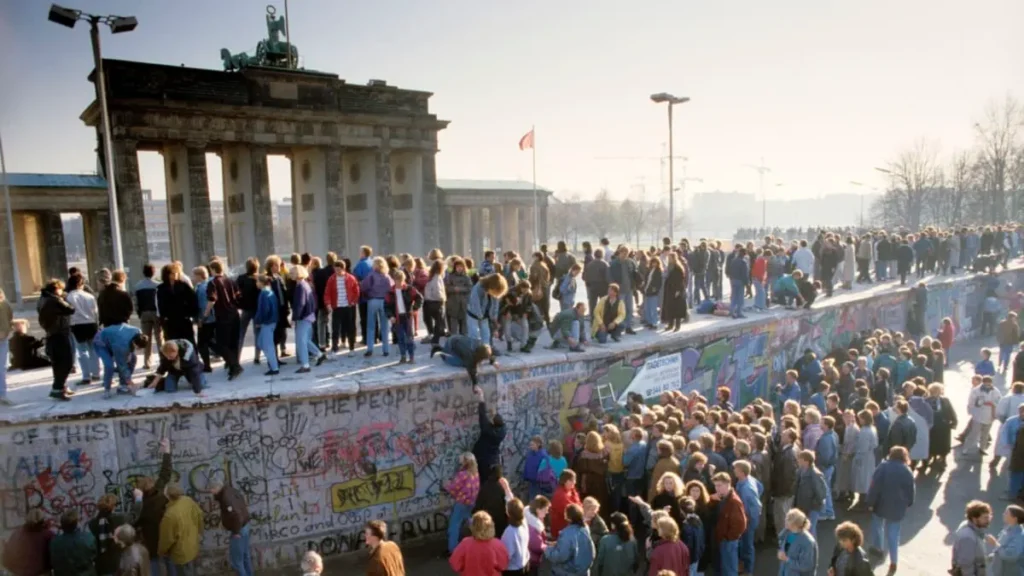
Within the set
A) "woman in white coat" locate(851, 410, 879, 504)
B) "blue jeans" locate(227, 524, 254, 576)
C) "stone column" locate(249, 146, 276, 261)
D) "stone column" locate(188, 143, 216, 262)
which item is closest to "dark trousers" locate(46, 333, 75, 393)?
"blue jeans" locate(227, 524, 254, 576)

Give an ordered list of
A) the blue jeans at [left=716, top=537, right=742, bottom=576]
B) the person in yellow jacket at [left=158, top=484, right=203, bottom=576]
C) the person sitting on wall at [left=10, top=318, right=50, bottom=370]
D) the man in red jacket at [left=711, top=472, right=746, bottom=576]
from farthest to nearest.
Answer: the person sitting on wall at [left=10, top=318, right=50, bottom=370], the blue jeans at [left=716, top=537, right=742, bottom=576], the man in red jacket at [left=711, top=472, right=746, bottom=576], the person in yellow jacket at [left=158, top=484, right=203, bottom=576]

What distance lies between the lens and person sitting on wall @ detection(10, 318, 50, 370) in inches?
428

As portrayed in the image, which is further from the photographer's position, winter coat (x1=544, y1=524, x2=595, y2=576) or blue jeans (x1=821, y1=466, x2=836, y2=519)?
blue jeans (x1=821, y1=466, x2=836, y2=519)

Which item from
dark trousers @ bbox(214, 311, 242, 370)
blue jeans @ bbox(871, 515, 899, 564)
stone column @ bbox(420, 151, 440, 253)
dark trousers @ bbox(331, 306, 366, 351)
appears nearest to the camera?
blue jeans @ bbox(871, 515, 899, 564)

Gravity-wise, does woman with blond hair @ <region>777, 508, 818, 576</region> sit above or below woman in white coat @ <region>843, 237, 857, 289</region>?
below

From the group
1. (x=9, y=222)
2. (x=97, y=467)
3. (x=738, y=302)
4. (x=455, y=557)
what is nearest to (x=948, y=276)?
(x=738, y=302)

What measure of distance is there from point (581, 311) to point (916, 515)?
683cm

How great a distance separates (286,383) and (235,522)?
2.24 meters

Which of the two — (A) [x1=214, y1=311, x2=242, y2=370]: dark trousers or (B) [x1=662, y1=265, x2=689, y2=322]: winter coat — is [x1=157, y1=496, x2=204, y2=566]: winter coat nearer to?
(A) [x1=214, y1=311, x2=242, y2=370]: dark trousers

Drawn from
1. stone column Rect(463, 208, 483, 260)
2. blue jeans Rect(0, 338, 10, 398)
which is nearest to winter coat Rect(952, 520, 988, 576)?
blue jeans Rect(0, 338, 10, 398)

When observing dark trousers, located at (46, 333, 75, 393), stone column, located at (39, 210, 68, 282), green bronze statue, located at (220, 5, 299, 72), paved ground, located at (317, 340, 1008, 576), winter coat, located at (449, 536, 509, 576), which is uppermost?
green bronze statue, located at (220, 5, 299, 72)

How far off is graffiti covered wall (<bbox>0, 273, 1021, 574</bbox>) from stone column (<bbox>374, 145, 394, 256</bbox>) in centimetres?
2129

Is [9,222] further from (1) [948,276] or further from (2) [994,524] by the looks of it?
(1) [948,276]

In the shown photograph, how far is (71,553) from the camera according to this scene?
24.2 feet
